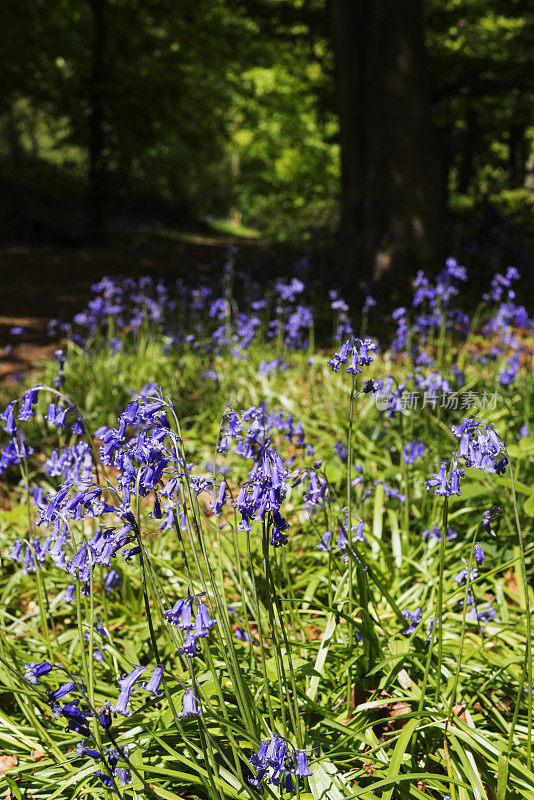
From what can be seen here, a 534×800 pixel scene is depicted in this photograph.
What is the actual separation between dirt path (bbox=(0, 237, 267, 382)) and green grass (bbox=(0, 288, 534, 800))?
2605 millimetres

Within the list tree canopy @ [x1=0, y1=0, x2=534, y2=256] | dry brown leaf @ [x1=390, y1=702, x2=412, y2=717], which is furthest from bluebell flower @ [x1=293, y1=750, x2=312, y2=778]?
tree canopy @ [x1=0, y1=0, x2=534, y2=256]

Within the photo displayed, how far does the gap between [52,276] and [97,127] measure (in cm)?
655

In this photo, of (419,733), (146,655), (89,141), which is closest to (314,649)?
(419,733)

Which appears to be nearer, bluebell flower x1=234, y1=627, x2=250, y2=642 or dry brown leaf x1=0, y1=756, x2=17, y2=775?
dry brown leaf x1=0, y1=756, x2=17, y2=775

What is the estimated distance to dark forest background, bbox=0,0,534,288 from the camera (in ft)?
24.5

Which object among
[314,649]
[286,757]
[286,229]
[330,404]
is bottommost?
[314,649]

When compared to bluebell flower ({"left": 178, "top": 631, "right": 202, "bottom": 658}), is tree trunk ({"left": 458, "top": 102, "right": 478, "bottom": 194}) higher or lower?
higher

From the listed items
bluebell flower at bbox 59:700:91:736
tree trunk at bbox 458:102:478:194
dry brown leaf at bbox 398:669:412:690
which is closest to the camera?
bluebell flower at bbox 59:700:91:736

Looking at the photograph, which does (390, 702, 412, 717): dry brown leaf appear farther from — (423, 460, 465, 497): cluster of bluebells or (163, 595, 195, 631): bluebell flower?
(163, 595, 195, 631): bluebell flower

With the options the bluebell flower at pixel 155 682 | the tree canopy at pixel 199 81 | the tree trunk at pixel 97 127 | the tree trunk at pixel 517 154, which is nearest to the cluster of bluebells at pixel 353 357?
the bluebell flower at pixel 155 682

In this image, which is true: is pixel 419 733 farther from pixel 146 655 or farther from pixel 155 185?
pixel 155 185

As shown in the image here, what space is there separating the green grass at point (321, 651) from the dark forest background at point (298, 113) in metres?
4.69

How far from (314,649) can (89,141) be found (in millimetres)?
15600

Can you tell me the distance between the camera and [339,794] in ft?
5.43
